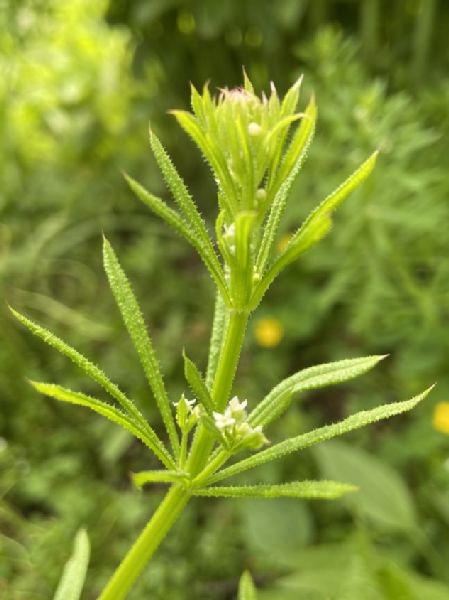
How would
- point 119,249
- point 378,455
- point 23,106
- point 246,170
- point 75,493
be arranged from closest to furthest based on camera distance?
1. point 246,170
2. point 75,493
3. point 378,455
4. point 119,249
5. point 23,106

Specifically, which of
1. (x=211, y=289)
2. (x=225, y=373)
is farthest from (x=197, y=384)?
(x=211, y=289)

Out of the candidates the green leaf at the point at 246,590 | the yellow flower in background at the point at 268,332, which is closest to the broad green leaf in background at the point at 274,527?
the yellow flower in background at the point at 268,332

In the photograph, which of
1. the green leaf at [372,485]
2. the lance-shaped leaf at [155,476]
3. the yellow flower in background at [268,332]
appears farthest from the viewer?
the yellow flower in background at [268,332]

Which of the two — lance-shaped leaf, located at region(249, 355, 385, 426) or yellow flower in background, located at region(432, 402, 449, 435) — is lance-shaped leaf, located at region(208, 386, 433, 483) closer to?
lance-shaped leaf, located at region(249, 355, 385, 426)

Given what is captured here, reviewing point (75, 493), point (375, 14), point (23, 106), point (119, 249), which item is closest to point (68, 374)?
point (75, 493)

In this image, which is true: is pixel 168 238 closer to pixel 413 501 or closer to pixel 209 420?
pixel 413 501

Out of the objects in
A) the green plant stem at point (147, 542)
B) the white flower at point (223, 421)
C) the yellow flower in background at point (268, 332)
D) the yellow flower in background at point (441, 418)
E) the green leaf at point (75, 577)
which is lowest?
the green plant stem at point (147, 542)

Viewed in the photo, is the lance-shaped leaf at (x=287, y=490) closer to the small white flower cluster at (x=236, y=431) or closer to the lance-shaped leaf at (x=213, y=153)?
the small white flower cluster at (x=236, y=431)

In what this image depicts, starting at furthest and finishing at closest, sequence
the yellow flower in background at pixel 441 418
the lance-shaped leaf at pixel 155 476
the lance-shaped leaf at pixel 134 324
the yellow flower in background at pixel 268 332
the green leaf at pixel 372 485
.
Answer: the yellow flower in background at pixel 268 332 → the yellow flower in background at pixel 441 418 → the green leaf at pixel 372 485 → the lance-shaped leaf at pixel 134 324 → the lance-shaped leaf at pixel 155 476

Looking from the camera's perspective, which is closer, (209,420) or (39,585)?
(209,420)
